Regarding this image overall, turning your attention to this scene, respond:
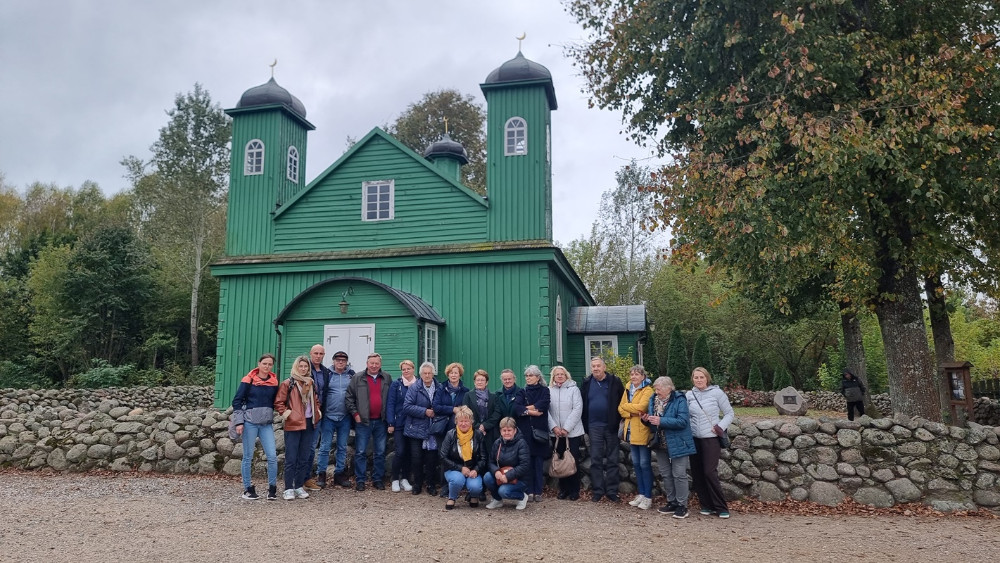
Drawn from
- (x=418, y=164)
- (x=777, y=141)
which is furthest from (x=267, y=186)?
(x=777, y=141)

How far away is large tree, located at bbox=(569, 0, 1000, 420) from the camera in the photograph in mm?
7965

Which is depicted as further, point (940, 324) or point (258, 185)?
point (258, 185)

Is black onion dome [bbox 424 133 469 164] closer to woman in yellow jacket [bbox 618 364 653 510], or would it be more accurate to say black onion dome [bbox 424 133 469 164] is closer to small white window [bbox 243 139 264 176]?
small white window [bbox 243 139 264 176]

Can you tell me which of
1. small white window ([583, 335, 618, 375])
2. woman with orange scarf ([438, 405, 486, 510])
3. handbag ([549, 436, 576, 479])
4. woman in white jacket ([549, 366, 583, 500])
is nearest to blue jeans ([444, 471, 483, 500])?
woman with orange scarf ([438, 405, 486, 510])

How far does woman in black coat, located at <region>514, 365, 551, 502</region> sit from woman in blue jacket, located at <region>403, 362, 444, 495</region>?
994 mm

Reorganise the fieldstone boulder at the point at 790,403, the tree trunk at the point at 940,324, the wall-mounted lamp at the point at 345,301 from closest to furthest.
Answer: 1. the tree trunk at the point at 940,324
2. the wall-mounted lamp at the point at 345,301
3. the fieldstone boulder at the point at 790,403

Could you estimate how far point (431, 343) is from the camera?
41.4 ft

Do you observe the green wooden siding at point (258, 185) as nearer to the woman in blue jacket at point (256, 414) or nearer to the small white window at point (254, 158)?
the small white window at point (254, 158)

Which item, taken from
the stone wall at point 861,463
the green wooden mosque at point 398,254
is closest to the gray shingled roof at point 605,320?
the green wooden mosque at point 398,254

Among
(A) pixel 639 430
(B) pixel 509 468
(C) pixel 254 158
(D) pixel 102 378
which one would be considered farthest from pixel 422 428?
(D) pixel 102 378

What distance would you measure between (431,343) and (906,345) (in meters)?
7.67

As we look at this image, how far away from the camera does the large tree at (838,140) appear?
7965 millimetres

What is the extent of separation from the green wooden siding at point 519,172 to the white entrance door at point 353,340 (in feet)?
10.2

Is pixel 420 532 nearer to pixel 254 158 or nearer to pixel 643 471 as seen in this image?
pixel 643 471
